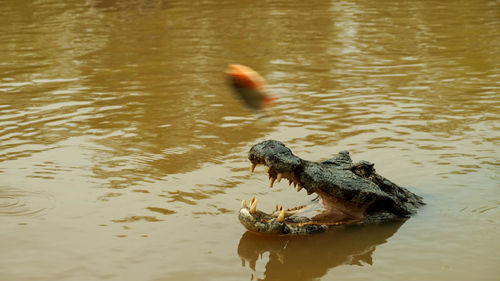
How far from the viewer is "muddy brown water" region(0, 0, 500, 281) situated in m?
5.90

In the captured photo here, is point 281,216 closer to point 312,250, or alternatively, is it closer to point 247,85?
point 312,250

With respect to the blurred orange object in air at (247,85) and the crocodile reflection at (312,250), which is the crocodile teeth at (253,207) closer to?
the crocodile reflection at (312,250)

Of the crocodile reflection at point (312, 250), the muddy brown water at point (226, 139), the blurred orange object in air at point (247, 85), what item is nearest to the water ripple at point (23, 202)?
the muddy brown water at point (226, 139)

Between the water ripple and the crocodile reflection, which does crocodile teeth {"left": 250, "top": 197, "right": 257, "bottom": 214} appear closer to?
the crocodile reflection

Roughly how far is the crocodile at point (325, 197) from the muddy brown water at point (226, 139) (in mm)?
136

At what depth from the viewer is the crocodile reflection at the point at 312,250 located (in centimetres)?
571

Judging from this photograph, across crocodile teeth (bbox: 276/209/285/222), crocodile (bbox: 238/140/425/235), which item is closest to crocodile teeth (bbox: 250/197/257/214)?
crocodile (bbox: 238/140/425/235)

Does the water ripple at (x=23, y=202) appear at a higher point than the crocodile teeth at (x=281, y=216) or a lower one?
lower

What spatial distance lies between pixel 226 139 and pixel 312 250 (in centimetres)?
342

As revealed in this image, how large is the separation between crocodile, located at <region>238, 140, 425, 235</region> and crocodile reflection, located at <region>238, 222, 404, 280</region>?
95 mm

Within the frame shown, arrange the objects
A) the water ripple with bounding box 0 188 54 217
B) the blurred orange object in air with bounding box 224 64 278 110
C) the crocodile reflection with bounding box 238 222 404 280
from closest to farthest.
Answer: the crocodile reflection with bounding box 238 222 404 280
the water ripple with bounding box 0 188 54 217
the blurred orange object in air with bounding box 224 64 278 110

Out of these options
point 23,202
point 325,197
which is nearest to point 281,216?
point 325,197

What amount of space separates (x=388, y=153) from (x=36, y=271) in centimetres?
471

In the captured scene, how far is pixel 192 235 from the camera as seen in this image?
6.28 m
